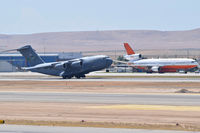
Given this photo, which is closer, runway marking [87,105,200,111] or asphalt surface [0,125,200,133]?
asphalt surface [0,125,200,133]

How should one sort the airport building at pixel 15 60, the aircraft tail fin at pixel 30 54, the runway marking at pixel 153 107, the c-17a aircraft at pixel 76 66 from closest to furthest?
the runway marking at pixel 153 107 < the c-17a aircraft at pixel 76 66 < the aircraft tail fin at pixel 30 54 < the airport building at pixel 15 60

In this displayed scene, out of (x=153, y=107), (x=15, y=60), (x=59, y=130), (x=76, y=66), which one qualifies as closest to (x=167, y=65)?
(x=76, y=66)

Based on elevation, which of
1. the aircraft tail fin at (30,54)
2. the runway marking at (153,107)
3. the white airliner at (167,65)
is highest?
the aircraft tail fin at (30,54)

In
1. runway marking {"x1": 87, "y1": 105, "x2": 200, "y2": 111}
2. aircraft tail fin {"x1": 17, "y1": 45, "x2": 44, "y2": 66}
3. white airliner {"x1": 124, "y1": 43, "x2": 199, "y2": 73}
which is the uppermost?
aircraft tail fin {"x1": 17, "y1": 45, "x2": 44, "y2": 66}

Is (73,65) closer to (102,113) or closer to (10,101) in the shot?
(10,101)

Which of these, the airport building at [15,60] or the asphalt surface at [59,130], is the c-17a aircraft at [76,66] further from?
the asphalt surface at [59,130]

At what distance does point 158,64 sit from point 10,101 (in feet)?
248

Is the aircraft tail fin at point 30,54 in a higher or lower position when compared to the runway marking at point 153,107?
higher

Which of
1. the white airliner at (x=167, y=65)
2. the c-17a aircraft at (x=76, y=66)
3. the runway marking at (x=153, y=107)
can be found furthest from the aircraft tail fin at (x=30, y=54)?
the runway marking at (x=153, y=107)

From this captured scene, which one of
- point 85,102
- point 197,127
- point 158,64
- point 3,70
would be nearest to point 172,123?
point 197,127

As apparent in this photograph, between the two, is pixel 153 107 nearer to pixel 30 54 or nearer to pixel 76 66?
pixel 76 66

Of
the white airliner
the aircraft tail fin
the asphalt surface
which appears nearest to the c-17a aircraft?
the aircraft tail fin

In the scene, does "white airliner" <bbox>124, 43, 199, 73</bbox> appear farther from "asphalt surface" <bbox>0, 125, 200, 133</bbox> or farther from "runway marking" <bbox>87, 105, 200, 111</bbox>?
"asphalt surface" <bbox>0, 125, 200, 133</bbox>

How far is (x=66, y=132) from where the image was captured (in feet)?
75.4
